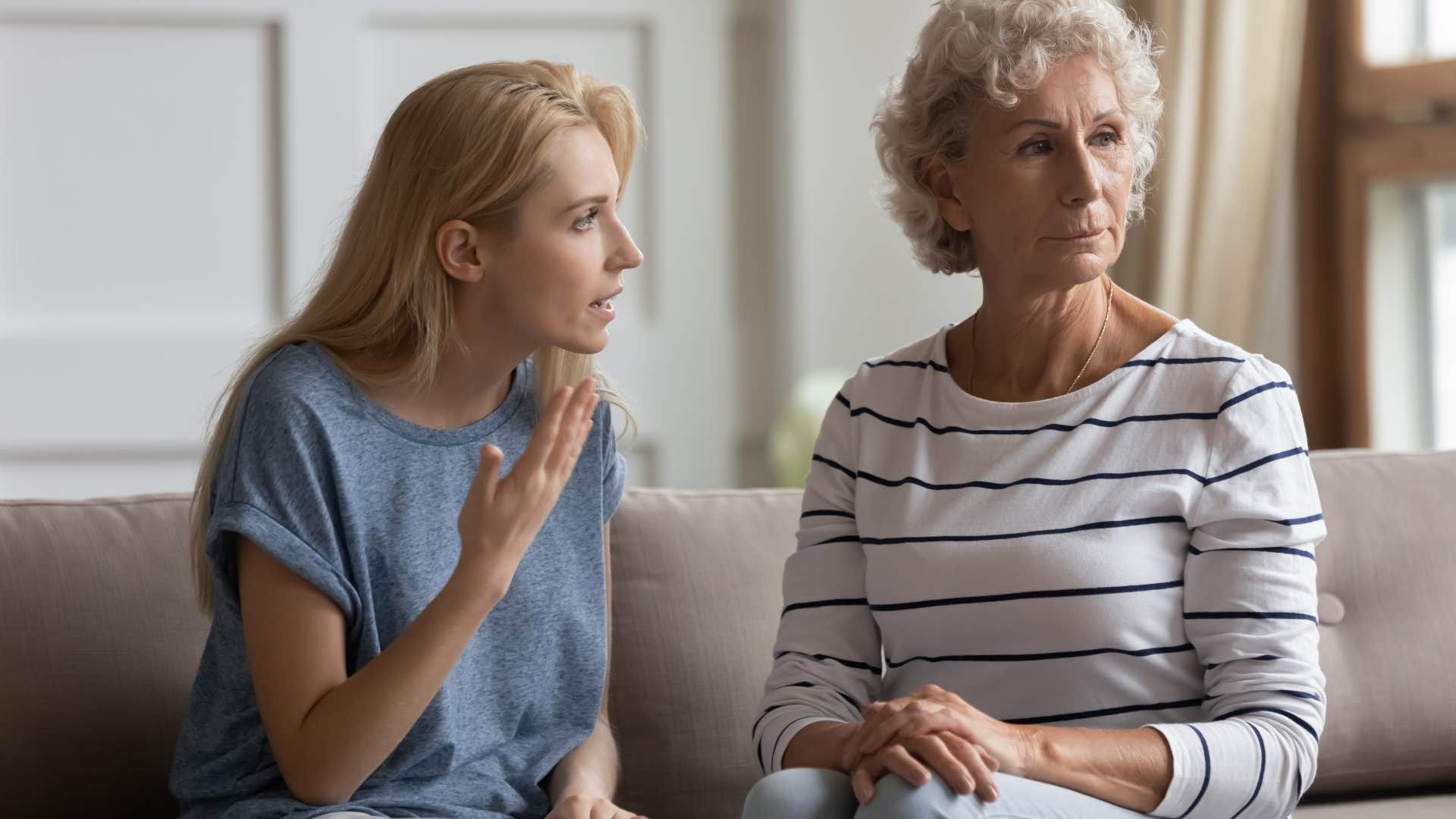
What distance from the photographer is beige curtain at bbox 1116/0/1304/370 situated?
285 cm

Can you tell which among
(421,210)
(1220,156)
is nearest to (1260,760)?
(421,210)

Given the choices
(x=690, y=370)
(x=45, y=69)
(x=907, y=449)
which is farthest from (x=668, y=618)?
(x=45, y=69)

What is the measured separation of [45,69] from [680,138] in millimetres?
1297

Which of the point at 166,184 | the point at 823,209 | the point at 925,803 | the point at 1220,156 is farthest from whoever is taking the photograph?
the point at 823,209

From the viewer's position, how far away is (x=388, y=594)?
1.35 meters

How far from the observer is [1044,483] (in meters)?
1.39

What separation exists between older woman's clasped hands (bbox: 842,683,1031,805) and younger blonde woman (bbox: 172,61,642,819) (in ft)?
0.90

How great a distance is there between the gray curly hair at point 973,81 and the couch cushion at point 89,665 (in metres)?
0.92

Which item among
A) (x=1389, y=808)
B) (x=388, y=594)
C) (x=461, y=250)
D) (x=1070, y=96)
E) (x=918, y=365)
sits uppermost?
(x=1070, y=96)

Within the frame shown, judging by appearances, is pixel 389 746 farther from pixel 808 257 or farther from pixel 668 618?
pixel 808 257

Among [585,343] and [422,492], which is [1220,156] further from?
[422,492]

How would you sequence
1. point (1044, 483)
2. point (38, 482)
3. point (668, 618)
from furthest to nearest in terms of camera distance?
point (38, 482) → point (668, 618) → point (1044, 483)

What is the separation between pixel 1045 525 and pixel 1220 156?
174 centimetres

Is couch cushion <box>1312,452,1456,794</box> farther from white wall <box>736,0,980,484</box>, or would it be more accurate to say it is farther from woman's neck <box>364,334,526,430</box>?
white wall <box>736,0,980,484</box>
